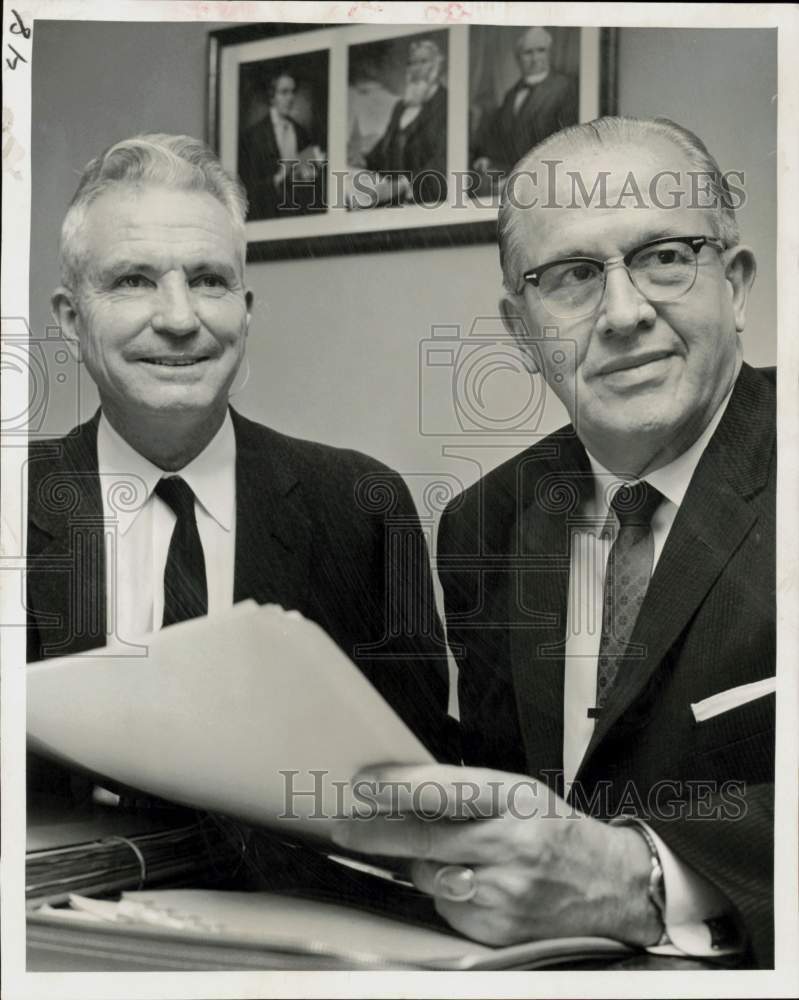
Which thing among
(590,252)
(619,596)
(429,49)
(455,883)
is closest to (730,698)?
(619,596)

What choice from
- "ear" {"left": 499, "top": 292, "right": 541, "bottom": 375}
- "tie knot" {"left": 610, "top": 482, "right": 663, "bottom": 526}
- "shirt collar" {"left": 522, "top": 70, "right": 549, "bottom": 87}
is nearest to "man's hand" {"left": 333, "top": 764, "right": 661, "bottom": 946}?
"tie knot" {"left": 610, "top": 482, "right": 663, "bottom": 526}

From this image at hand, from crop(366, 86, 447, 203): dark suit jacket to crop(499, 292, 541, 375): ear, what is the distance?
21cm

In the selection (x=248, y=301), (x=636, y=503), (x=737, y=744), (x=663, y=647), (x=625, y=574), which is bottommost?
(x=737, y=744)

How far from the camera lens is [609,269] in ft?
5.27

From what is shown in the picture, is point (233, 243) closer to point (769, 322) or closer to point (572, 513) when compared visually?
point (572, 513)

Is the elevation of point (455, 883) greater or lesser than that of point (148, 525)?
lesser

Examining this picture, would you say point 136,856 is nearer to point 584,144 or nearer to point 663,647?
point 663,647

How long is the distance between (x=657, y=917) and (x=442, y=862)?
0.35 m

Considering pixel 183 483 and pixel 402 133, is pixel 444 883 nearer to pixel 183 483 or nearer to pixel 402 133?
pixel 183 483

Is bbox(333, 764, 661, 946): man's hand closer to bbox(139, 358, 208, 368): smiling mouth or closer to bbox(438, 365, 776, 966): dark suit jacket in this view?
bbox(438, 365, 776, 966): dark suit jacket

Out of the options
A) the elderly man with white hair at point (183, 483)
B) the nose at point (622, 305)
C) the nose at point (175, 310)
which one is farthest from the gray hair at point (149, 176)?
the nose at point (622, 305)

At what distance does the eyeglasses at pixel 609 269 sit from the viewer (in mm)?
1608

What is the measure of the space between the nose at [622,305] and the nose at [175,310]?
2.16ft

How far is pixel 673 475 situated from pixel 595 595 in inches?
9.2
